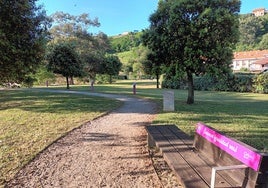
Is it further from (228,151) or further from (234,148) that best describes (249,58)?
(234,148)

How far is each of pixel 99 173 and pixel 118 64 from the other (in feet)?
141

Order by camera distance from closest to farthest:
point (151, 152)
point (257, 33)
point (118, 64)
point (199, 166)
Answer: point (199, 166) < point (151, 152) < point (118, 64) < point (257, 33)

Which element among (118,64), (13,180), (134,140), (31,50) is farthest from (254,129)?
(118,64)

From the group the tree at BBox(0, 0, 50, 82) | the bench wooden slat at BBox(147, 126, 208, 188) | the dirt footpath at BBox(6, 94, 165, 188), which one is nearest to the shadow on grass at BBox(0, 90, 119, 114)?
the tree at BBox(0, 0, 50, 82)

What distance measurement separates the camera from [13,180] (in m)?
4.51

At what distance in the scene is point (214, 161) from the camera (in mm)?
3793

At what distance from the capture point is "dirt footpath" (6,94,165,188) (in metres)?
4.45

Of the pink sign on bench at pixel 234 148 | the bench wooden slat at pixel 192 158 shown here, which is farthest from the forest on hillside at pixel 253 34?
the pink sign on bench at pixel 234 148

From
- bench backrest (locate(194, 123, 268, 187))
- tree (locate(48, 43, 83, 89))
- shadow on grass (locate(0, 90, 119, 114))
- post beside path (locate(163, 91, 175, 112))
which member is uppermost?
tree (locate(48, 43, 83, 89))

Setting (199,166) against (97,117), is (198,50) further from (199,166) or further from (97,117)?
(199,166)

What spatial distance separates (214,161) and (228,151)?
0.58 m

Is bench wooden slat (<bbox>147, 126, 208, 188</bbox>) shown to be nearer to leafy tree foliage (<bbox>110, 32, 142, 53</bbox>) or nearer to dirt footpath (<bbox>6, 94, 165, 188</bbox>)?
dirt footpath (<bbox>6, 94, 165, 188</bbox>)

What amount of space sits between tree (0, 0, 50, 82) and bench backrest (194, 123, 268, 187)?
26.9ft

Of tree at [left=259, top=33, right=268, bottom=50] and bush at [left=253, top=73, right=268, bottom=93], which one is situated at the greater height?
tree at [left=259, top=33, right=268, bottom=50]
